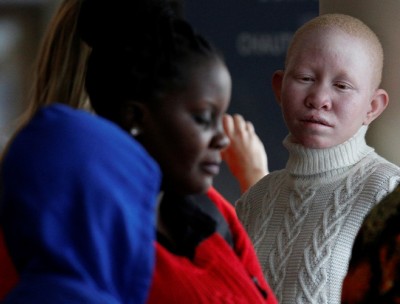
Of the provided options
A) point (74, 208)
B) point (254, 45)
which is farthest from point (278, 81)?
point (74, 208)

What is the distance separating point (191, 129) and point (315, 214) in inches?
35.2

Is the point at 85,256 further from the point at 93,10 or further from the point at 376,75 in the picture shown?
the point at 376,75

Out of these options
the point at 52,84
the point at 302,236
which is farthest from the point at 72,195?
the point at 302,236

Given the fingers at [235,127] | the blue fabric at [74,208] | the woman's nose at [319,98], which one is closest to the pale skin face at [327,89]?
the woman's nose at [319,98]

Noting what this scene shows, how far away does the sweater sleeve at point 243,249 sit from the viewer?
51.3 inches

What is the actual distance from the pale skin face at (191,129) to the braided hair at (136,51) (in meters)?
0.02

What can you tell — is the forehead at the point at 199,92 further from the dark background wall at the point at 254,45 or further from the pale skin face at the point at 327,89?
the dark background wall at the point at 254,45

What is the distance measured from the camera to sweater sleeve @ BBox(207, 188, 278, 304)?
4.27 feet

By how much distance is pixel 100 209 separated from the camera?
31.9 inches

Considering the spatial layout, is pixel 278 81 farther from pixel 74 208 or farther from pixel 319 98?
pixel 74 208

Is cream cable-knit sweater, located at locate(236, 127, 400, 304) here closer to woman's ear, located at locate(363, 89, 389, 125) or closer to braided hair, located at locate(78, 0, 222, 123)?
woman's ear, located at locate(363, 89, 389, 125)

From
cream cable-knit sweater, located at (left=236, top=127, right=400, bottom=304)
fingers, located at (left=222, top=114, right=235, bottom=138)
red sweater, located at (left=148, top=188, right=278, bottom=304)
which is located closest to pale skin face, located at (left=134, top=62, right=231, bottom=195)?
red sweater, located at (left=148, top=188, right=278, bottom=304)

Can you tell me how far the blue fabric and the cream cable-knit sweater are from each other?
104 centimetres

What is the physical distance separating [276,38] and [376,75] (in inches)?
36.7
